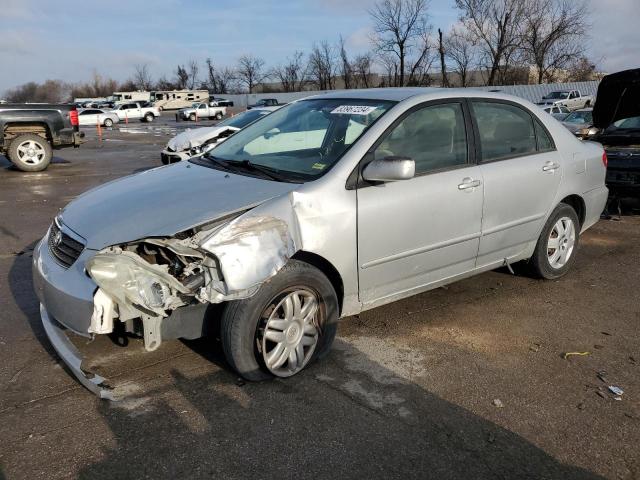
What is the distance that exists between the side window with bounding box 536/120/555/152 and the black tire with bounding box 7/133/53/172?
1121cm

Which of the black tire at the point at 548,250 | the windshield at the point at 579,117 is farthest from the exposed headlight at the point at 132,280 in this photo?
the windshield at the point at 579,117

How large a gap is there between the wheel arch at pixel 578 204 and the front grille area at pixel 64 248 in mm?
3990

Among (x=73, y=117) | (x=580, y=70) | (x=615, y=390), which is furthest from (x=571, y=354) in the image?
(x=580, y=70)

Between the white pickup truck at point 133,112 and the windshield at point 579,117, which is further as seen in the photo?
the white pickup truck at point 133,112

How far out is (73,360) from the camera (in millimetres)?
3115

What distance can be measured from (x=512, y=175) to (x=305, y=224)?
1.95 meters

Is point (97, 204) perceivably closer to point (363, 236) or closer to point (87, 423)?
point (87, 423)

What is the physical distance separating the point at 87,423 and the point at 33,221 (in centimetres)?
545

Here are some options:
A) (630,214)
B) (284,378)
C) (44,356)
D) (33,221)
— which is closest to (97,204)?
(44,356)

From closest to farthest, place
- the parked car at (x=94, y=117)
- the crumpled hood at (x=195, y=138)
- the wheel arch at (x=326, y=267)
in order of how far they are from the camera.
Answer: the wheel arch at (x=326, y=267), the crumpled hood at (x=195, y=138), the parked car at (x=94, y=117)

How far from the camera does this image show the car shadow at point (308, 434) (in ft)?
8.45

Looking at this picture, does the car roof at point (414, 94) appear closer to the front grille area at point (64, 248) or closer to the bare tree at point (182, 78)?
the front grille area at point (64, 248)

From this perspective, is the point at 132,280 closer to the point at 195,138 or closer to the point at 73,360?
the point at 73,360

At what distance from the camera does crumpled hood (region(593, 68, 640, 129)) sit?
752 cm
